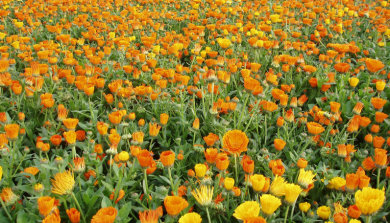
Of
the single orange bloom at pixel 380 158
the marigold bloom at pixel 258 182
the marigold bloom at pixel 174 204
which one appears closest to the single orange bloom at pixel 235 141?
the marigold bloom at pixel 258 182

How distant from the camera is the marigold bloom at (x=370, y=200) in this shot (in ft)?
4.26

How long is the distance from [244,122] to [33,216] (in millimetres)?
1536

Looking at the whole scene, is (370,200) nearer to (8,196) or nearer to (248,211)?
(248,211)

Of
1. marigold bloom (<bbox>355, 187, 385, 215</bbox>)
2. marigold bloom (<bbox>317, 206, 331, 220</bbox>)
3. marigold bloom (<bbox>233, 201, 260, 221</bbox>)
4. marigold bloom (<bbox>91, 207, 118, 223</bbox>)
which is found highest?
marigold bloom (<bbox>355, 187, 385, 215</bbox>)

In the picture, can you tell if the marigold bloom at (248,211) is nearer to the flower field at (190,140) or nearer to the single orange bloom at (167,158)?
the flower field at (190,140)

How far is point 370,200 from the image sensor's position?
130 cm

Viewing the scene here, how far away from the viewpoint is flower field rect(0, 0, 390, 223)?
1.61 m

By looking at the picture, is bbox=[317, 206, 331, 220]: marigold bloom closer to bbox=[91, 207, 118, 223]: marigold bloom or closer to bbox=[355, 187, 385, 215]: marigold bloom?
bbox=[355, 187, 385, 215]: marigold bloom

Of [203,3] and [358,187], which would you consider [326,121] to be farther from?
[203,3]

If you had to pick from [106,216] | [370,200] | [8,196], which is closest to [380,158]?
[370,200]

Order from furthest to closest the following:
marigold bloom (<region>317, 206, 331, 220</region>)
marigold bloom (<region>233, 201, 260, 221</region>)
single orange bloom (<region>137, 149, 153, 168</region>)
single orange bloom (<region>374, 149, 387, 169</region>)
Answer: single orange bloom (<region>374, 149, 387, 169</region>), marigold bloom (<region>317, 206, 331, 220</region>), single orange bloom (<region>137, 149, 153, 168</region>), marigold bloom (<region>233, 201, 260, 221</region>)

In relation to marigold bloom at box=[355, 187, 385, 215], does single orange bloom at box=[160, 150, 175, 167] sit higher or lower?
lower

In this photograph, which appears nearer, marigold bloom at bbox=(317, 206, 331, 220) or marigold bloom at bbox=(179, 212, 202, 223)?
marigold bloom at bbox=(179, 212, 202, 223)

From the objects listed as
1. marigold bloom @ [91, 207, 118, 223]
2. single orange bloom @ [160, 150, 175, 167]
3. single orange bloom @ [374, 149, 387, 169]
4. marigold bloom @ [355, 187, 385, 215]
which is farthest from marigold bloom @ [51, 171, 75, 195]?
single orange bloom @ [374, 149, 387, 169]
